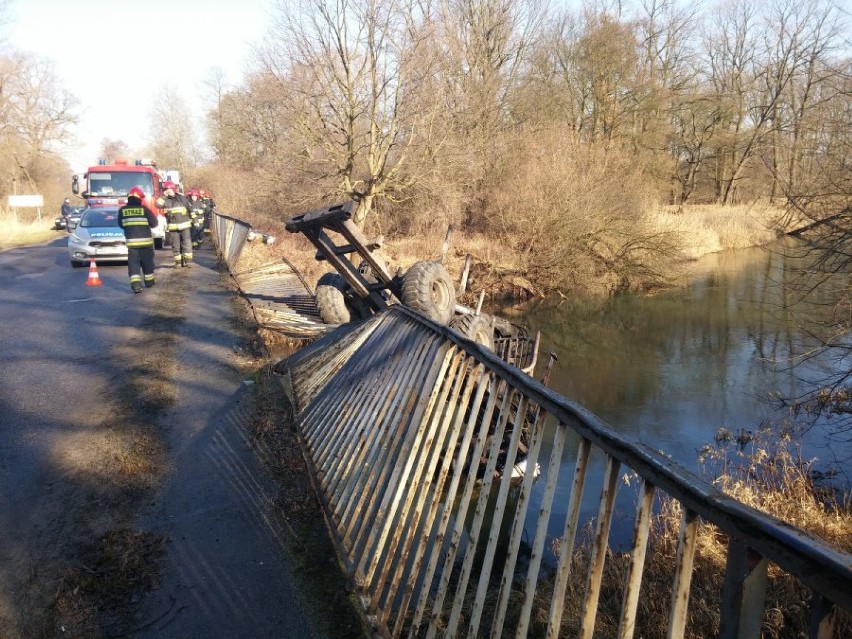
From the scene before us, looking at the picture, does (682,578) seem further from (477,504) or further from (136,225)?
(136,225)

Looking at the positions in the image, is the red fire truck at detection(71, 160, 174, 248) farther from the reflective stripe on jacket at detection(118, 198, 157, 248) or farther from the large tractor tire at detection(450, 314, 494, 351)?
the large tractor tire at detection(450, 314, 494, 351)

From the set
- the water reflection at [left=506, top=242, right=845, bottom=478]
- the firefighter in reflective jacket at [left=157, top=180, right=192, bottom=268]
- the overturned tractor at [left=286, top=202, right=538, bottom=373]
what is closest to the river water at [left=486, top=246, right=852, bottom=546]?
the water reflection at [left=506, top=242, right=845, bottom=478]

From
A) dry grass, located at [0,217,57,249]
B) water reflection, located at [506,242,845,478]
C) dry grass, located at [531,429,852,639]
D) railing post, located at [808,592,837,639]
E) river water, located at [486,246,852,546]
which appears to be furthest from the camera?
dry grass, located at [0,217,57,249]

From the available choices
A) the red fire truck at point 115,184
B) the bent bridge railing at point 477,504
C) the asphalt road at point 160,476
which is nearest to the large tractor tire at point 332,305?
the asphalt road at point 160,476

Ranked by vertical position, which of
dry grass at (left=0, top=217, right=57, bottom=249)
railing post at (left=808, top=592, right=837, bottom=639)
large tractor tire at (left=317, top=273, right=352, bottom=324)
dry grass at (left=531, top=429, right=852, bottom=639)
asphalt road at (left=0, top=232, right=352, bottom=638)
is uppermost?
railing post at (left=808, top=592, right=837, bottom=639)

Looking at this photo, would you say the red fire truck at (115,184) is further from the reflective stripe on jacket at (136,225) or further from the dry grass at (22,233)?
the reflective stripe on jacket at (136,225)

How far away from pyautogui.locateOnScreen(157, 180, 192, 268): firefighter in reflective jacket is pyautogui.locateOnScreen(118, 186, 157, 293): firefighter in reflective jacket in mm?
2824

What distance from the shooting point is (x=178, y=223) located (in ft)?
51.3

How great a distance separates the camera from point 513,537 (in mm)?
2420

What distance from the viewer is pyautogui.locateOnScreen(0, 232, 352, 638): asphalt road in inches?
133

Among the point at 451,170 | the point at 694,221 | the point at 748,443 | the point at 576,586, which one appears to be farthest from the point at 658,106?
the point at 576,586

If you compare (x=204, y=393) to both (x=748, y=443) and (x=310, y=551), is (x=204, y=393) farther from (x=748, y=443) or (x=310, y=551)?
(x=748, y=443)

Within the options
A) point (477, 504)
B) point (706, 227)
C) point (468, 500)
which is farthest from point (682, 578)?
point (706, 227)

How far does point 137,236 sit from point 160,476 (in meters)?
8.41
